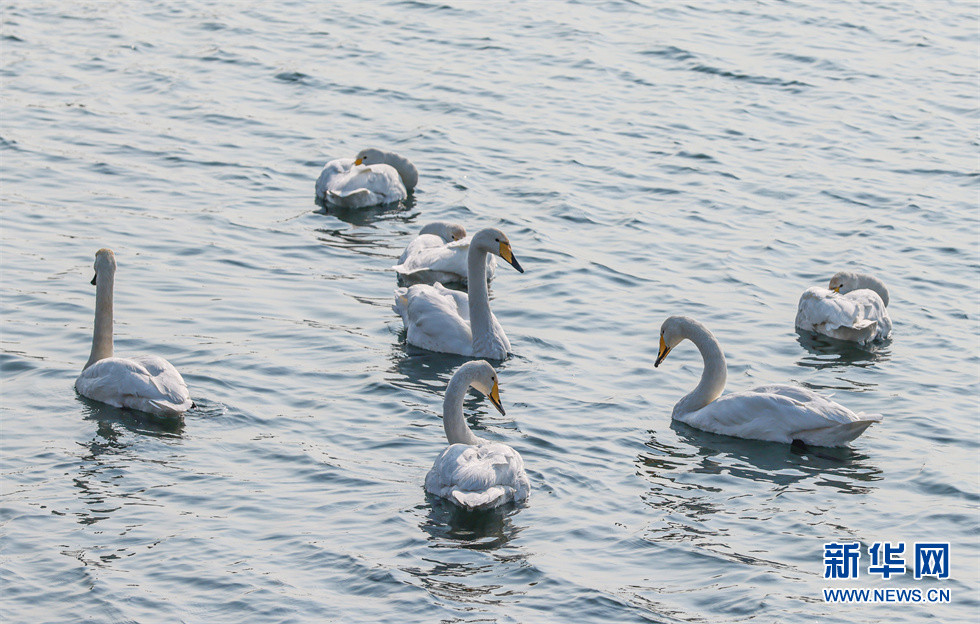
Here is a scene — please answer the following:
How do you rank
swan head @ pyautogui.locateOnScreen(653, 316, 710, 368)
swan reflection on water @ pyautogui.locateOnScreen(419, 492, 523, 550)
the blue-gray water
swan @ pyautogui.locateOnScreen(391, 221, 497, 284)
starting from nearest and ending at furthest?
1. the blue-gray water
2. swan reflection on water @ pyautogui.locateOnScreen(419, 492, 523, 550)
3. swan head @ pyautogui.locateOnScreen(653, 316, 710, 368)
4. swan @ pyautogui.locateOnScreen(391, 221, 497, 284)

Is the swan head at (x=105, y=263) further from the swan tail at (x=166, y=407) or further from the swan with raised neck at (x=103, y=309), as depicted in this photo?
the swan tail at (x=166, y=407)

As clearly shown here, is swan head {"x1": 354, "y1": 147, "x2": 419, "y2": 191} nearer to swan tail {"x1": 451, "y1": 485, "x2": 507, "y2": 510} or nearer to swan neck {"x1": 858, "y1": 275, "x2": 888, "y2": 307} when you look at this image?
swan neck {"x1": 858, "y1": 275, "x2": 888, "y2": 307}

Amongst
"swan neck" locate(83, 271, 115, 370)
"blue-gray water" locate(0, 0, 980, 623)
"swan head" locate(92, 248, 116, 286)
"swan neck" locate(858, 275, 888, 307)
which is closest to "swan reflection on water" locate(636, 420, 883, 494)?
"blue-gray water" locate(0, 0, 980, 623)

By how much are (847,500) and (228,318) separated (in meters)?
6.10

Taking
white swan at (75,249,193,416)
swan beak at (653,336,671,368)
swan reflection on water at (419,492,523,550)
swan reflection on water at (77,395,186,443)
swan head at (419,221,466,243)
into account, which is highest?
swan head at (419,221,466,243)

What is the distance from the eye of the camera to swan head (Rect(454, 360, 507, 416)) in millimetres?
11767

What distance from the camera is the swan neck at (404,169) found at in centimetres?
1855

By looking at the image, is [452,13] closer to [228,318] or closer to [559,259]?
[559,259]

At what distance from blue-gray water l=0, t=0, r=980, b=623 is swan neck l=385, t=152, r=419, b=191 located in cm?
34

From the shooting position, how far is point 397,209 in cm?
1853

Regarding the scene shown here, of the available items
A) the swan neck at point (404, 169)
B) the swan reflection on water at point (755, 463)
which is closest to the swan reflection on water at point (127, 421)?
the swan reflection on water at point (755, 463)

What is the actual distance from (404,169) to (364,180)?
30.8 inches

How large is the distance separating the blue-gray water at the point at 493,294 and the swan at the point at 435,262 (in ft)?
1.17

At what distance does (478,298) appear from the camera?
14.2 metres
